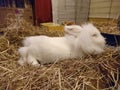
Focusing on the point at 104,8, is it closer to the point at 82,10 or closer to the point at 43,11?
the point at 82,10

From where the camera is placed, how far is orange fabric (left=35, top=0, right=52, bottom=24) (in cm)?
302

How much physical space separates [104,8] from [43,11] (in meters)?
1.08

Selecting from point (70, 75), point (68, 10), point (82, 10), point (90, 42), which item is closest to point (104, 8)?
point (82, 10)

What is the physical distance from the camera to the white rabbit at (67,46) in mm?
1108

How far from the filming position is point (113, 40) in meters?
1.47

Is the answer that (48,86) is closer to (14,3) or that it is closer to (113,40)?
(113,40)

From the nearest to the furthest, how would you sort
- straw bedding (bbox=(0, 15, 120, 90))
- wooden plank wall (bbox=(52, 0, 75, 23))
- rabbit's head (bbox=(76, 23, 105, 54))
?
1. straw bedding (bbox=(0, 15, 120, 90))
2. rabbit's head (bbox=(76, 23, 105, 54))
3. wooden plank wall (bbox=(52, 0, 75, 23))

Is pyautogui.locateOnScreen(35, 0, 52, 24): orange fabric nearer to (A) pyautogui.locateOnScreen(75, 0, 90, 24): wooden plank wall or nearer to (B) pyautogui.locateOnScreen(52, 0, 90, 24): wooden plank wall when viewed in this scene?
(B) pyautogui.locateOnScreen(52, 0, 90, 24): wooden plank wall

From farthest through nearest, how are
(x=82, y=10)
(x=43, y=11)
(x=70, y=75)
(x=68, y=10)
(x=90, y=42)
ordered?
(x=82, y=10), (x=68, y=10), (x=43, y=11), (x=90, y=42), (x=70, y=75)

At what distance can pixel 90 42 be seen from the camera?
3.61ft

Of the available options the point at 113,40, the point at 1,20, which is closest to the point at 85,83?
the point at 113,40

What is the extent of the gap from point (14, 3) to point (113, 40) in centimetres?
187

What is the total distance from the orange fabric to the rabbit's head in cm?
198

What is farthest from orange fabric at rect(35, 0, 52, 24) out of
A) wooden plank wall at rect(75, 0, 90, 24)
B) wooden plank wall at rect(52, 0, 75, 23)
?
wooden plank wall at rect(75, 0, 90, 24)
